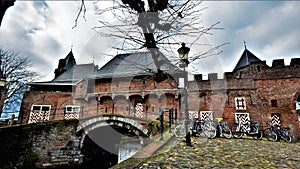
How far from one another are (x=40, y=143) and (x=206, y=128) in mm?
10660

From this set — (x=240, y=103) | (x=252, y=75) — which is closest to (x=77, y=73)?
(x=240, y=103)

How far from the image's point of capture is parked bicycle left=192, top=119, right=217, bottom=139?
24.2ft

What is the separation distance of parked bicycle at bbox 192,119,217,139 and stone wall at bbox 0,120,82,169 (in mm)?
8716

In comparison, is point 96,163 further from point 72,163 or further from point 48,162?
point 48,162

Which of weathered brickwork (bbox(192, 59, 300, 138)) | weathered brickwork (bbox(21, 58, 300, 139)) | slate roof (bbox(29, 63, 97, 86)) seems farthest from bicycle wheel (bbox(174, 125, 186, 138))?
slate roof (bbox(29, 63, 97, 86))

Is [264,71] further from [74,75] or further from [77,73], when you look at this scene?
[74,75]

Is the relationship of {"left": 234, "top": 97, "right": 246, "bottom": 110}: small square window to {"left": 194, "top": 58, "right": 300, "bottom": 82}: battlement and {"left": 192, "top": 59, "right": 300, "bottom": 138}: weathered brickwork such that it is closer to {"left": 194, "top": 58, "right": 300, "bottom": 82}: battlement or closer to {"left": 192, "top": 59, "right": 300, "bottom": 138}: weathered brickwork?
{"left": 192, "top": 59, "right": 300, "bottom": 138}: weathered brickwork

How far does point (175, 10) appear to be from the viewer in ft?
11.9

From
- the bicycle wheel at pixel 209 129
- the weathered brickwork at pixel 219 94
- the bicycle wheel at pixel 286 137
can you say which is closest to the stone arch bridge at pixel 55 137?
the weathered brickwork at pixel 219 94

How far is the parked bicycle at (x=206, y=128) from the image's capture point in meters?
7.39

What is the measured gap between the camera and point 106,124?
13117 millimetres

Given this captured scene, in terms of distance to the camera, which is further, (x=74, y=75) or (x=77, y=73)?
(x=77, y=73)

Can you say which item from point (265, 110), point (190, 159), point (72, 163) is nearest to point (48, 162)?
point (72, 163)

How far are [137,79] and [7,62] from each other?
47.9ft
